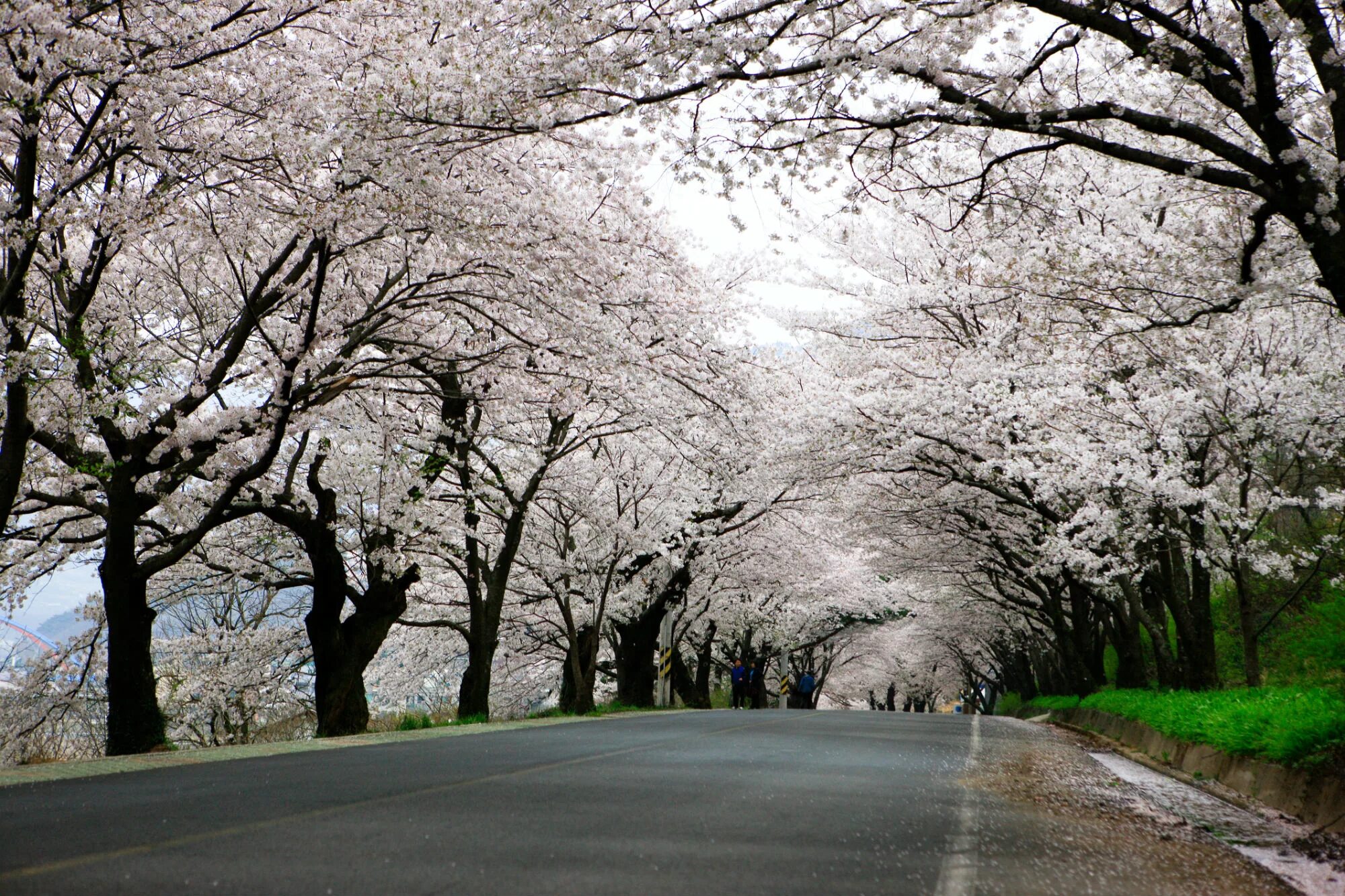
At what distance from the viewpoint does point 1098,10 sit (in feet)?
25.1

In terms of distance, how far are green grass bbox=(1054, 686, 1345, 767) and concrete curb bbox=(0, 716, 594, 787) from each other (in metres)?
8.38

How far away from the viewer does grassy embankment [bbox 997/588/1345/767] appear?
812 centimetres

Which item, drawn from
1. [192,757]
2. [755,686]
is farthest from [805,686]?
[192,757]

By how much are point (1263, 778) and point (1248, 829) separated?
1785 millimetres

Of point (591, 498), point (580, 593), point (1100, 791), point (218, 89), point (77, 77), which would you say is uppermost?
point (218, 89)

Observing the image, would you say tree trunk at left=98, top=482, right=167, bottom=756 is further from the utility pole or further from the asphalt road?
the utility pole

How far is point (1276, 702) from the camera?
10.9 metres

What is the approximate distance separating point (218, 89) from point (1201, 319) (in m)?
13.0

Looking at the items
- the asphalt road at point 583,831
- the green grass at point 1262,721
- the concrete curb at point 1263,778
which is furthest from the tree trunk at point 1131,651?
the asphalt road at point 583,831

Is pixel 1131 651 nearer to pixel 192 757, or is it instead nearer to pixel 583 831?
pixel 192 757

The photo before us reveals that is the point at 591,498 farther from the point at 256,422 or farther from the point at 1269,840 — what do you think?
the point at 1269,840

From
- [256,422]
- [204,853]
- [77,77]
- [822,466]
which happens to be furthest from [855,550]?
[204,853]

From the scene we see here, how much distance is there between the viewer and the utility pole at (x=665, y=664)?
2905cm

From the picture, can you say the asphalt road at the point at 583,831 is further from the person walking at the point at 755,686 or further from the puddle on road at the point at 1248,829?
the person walking at the point at 755,686
